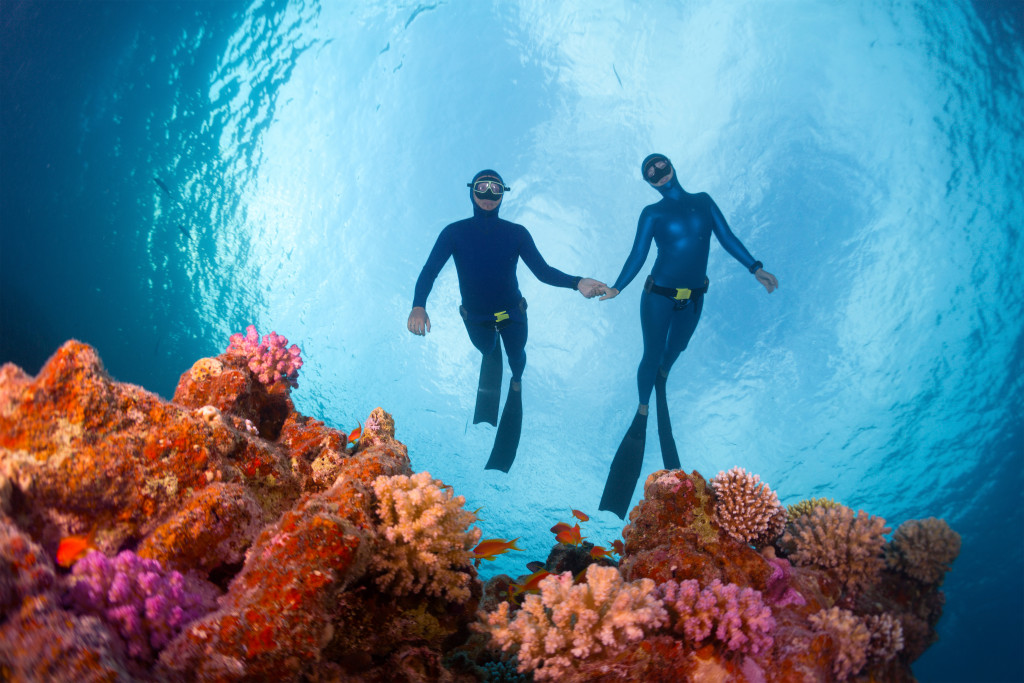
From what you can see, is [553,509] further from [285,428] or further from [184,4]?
[184,4]

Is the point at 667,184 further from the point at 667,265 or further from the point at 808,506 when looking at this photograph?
the point at 808,506

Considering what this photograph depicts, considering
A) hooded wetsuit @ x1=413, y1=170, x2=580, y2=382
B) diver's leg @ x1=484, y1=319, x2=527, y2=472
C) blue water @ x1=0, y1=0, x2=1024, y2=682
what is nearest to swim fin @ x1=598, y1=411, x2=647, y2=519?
diver's leg @ x1=484, y1=319, x2=527, y2=472

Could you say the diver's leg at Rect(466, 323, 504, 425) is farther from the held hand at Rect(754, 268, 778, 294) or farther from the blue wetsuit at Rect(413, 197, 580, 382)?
the held hand at Rect(754, 268, 778, 294)

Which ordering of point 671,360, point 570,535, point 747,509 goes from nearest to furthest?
point 747,509
point 570,535
point 671,360

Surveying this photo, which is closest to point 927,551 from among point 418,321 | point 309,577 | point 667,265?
point 667,265

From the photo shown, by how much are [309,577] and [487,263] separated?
6.72 metres

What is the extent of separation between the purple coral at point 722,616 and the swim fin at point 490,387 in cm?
640

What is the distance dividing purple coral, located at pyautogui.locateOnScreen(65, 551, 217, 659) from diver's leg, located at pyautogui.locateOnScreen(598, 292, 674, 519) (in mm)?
7286

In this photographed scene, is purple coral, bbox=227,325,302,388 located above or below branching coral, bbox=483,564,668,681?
above

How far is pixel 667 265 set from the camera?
8305 mm

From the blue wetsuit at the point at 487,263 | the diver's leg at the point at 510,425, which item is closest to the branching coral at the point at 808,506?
the blue wetsuit at the point at 487,263

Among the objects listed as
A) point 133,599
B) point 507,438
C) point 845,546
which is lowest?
point 133,599

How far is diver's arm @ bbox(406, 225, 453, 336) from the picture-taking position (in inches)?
277

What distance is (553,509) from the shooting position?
86.3 ft
